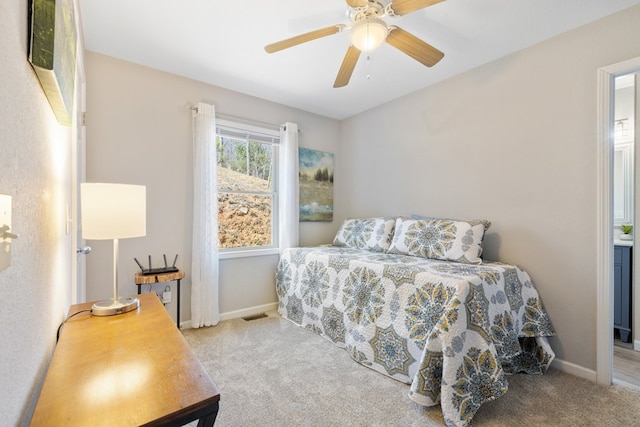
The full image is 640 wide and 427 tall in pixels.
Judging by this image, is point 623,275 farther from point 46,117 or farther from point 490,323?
point 46,117

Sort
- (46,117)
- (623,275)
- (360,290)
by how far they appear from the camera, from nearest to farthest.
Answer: (46,117), (360,290), (623,275)

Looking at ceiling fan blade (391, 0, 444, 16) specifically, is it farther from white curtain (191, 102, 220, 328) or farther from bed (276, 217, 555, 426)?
white curtain (191, 102, 220, 328)

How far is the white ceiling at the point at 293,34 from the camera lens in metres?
1.92

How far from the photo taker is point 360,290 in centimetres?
235

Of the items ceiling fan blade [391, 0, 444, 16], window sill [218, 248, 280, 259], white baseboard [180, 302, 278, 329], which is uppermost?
ceiling fan blade [391, 0, 444, 16]

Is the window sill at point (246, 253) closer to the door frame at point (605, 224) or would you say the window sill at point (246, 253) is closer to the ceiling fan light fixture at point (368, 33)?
the ceiling fan light fixture at point (368, 33)

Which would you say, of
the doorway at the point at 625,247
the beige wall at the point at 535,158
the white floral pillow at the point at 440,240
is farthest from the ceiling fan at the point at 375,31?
the doorway at the point at 625,247

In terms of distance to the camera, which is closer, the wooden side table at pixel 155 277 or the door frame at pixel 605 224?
the door frame at pixel 605 224

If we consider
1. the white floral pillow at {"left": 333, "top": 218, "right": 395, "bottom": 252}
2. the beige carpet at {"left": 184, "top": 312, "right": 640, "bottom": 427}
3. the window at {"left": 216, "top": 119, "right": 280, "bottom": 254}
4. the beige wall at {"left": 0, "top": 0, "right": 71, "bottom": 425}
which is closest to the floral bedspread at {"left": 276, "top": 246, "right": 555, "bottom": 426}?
the beige carpet at {"left": 184, "top": 312, "right": 640, "bottom": 427}

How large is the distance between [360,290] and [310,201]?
1718mm

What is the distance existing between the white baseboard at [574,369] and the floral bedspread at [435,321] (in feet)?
0.62

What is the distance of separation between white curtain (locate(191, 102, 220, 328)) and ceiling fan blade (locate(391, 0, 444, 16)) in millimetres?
2005

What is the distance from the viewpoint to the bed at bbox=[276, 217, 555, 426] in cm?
165

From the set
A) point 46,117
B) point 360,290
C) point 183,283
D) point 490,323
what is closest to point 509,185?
point 490,323
